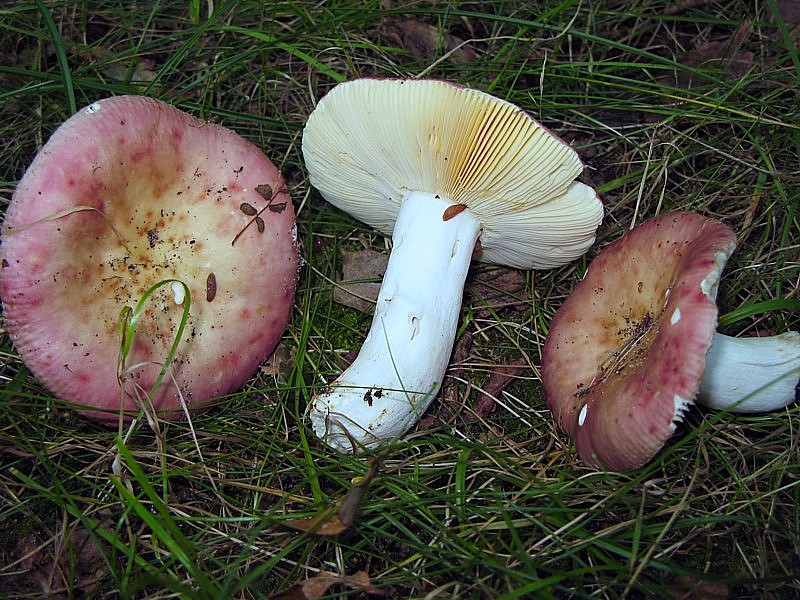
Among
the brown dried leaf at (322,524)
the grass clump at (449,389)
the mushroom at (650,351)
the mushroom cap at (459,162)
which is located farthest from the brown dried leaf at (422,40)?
the brown dried leaf at (322,524)

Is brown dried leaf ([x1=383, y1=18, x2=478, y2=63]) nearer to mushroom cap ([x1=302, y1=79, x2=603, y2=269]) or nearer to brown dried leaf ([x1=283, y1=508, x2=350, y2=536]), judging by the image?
mushroom cap ([x1=302, y1=79, x2=603, y2=269])

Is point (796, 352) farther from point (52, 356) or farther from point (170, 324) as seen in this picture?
point (52, 356)

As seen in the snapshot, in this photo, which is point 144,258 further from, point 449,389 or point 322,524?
point 449,389

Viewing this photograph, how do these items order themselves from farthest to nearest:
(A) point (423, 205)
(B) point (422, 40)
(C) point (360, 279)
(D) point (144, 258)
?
(B) point (422, 40), (C) point (360, 279), (A) point (423, 205), (D) point (144, 258)

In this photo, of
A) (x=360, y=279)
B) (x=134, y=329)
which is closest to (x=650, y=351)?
(x=360, y=279)

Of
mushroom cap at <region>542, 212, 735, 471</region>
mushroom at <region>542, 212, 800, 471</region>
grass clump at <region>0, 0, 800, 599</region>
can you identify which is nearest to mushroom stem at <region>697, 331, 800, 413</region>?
mushroom at <region>542, 212, 800, 471</region>

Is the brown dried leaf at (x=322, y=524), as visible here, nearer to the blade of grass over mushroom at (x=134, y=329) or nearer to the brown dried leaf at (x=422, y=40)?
the blade of grass over mushroom at (x=134, y=329)
